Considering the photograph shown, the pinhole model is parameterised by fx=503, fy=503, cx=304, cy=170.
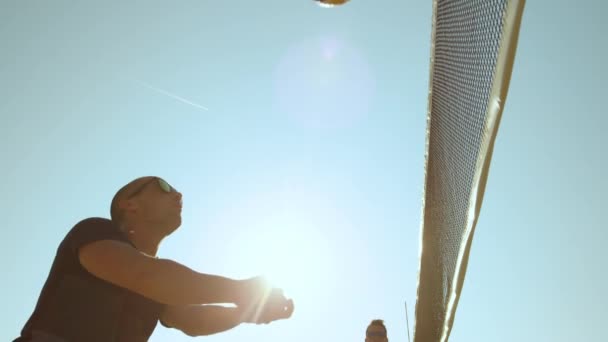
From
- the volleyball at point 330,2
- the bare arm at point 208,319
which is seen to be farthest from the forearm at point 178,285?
the volleyball at point 330,2

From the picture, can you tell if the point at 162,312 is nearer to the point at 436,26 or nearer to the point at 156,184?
the point at 156,184

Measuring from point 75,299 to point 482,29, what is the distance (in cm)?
278

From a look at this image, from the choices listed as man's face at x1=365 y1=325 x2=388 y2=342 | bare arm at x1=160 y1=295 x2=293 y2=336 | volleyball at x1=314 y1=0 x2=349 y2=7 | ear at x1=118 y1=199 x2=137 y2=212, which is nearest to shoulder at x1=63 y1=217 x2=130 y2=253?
ear at x1=118 y1=199 x2=137 y2=212

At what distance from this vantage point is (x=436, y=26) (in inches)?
149

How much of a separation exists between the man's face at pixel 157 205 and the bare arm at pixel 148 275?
22.7 inches

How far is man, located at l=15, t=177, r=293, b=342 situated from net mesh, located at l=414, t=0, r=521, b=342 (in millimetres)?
1791

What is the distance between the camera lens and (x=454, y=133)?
4.02 meters

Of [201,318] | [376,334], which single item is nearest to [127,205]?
[201,318]

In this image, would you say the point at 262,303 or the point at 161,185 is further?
the point at 161,185

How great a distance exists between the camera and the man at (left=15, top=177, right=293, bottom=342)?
1796 mm

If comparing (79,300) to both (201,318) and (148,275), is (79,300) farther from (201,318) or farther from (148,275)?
(201,318)

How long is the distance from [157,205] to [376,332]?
279 inches

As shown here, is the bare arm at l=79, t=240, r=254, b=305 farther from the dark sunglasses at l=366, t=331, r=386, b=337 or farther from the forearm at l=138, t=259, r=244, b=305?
the dark sunglasses at l=366, t=331, r=386, b=337

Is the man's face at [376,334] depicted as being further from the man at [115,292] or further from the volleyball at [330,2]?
the man at [115,292]
